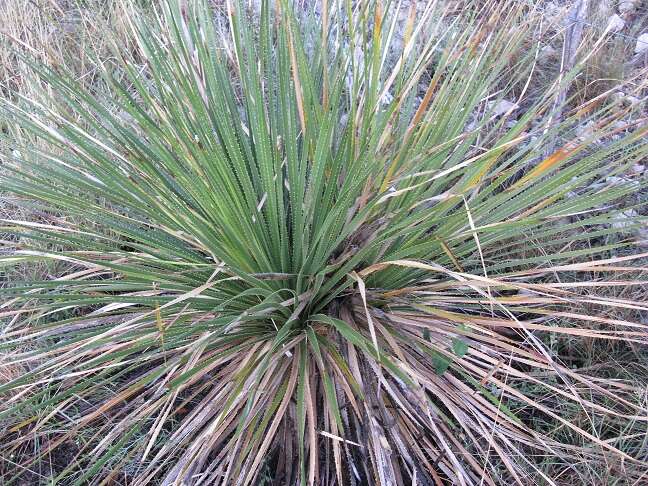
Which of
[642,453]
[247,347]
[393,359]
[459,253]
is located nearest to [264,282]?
[247,347]

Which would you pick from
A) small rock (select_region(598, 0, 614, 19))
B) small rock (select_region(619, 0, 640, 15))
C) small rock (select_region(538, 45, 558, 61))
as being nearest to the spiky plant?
small rock (select_region(538, 45, 558, 61))

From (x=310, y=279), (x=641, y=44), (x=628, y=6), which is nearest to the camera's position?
(x=310, y=279)

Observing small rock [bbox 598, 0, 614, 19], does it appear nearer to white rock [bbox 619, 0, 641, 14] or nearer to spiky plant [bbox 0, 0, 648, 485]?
white rock [bbox 619, 0, 641, 14]

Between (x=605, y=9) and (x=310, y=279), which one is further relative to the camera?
(x=605, y=9)

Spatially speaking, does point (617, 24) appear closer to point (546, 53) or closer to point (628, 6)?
point (628, 6)

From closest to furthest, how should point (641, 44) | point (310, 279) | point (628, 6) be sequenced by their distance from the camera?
1. point (310, 279)
2. point (641, 44)
3. point (628, 6)

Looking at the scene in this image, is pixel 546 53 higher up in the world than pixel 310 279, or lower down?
higher up

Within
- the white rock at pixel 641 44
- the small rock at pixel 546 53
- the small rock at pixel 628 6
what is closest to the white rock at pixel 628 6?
the small rock at pixel 628 6

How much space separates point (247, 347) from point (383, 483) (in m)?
0.51

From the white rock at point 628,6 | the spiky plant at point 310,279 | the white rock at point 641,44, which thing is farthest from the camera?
the white rock at point 628,6

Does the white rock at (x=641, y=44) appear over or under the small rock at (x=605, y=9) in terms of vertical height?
under

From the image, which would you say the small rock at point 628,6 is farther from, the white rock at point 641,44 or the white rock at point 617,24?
the white rock at point 641,44

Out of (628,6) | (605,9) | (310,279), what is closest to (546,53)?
(605,9)

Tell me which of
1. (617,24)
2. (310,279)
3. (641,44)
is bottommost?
(310,279)
